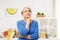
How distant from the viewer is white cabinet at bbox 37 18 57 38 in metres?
1.80

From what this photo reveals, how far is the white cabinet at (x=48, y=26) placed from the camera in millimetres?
1804

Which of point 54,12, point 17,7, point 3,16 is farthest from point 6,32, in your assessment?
point 54,12

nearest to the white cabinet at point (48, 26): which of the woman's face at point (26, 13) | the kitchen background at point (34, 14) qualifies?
the kitchen background at point (34, 14)

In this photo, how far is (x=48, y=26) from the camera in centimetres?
181

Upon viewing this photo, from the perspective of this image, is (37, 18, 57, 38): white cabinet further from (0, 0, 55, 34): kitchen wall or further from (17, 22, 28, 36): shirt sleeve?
(17, 22, 28, 36): shirt sleeve

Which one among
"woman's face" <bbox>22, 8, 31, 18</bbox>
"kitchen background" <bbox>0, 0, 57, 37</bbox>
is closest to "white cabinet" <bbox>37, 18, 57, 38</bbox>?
"kitchen background" <bbox>0, 0, 57, 37</bbox>

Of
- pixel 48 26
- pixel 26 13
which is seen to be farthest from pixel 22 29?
pixel 48 26

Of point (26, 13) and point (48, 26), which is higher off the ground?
point (26, 13)

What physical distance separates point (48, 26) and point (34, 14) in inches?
9.8

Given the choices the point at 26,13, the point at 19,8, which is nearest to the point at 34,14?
the point at 26,13

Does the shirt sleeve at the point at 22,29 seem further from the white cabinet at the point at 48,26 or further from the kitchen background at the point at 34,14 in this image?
the white cabinet at the point at 48,26

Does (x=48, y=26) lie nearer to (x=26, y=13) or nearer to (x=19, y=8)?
(x=26, y=13)

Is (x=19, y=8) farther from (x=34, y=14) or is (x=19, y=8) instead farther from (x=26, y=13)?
(x=34, y=14)

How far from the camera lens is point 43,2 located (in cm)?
183
